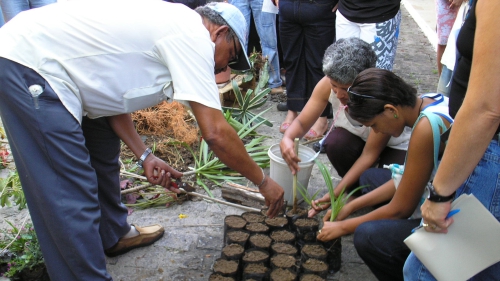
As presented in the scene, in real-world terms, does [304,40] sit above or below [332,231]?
above

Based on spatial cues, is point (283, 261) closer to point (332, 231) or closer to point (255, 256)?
point (255, 256)

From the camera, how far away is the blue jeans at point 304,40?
14.1 ft

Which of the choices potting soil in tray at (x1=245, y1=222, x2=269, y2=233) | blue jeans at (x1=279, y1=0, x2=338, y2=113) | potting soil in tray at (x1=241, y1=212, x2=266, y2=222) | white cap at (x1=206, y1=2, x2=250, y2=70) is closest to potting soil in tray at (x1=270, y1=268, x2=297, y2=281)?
potting soil in tray at (x1=245, y1=222, x2=269, y2=233)

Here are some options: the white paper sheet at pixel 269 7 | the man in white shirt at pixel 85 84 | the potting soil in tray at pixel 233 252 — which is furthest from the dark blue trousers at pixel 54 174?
the white paper sheet at pixel 269 7

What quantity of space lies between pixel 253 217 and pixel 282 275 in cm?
60

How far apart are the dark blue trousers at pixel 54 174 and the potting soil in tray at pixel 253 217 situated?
3.42 ft

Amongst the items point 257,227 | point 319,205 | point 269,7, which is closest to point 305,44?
point 269,7

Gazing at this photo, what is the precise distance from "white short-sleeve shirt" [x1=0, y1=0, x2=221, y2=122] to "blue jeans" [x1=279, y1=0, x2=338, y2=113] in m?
2.40

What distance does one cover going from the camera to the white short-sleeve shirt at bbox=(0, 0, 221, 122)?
6.47 feet

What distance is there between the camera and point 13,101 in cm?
199

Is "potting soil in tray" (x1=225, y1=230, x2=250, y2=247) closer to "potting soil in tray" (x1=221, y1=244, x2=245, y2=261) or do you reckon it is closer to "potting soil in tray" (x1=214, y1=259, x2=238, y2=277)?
"potting soil in tray" (x1=221, y1=244, x2=245, y2=261)

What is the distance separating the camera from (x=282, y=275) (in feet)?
8.29

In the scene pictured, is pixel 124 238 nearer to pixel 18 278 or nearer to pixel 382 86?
pixel 18 278

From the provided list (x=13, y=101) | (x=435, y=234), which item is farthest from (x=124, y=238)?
(x=435, y=234)
